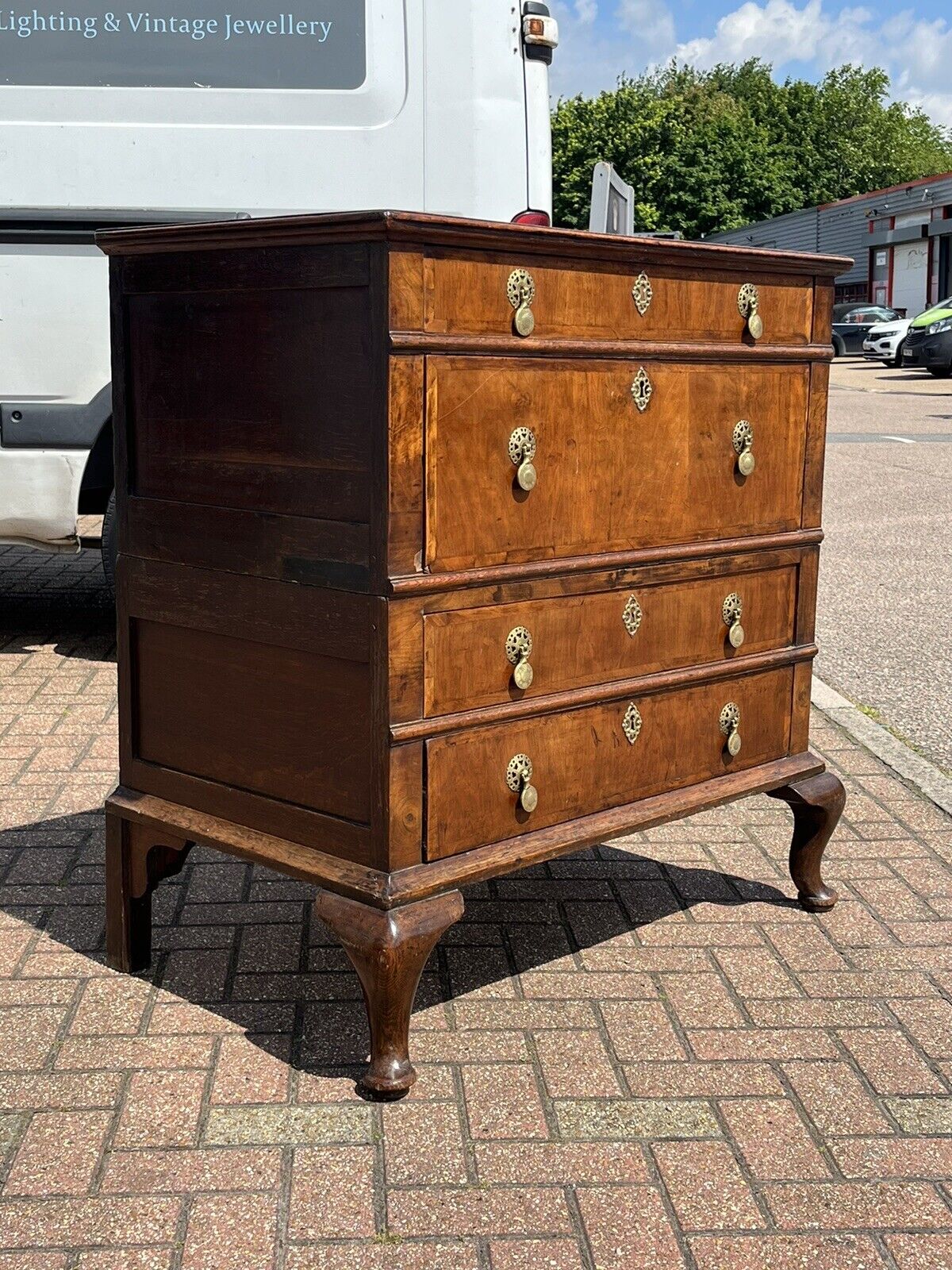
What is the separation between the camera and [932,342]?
26.5 metres

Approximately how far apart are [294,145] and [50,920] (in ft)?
10.7

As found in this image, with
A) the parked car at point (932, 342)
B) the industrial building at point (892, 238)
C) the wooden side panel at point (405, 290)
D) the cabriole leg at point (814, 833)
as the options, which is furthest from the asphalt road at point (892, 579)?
the industrial building at point (892, 238)

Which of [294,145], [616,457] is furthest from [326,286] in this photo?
[294,145]

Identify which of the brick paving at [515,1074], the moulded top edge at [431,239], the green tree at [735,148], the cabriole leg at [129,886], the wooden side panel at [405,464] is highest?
the green tree at [735,148]

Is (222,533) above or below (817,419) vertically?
below

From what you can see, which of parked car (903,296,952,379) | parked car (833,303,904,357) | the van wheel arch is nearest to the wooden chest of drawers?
the van wheel arch

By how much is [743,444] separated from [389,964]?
4.67 ft

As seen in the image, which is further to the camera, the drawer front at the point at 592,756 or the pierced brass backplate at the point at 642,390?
the pierced brass backplate at the point at 642,390

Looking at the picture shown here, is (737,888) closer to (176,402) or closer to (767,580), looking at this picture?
(767,580)

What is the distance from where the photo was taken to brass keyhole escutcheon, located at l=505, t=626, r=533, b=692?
2871mm

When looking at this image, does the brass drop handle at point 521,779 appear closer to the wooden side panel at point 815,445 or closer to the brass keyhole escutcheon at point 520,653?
the brass keyhole escutcheon at point 520,653

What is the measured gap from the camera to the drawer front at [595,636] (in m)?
2.78

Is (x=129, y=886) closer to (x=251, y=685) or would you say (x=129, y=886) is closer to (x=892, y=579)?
(x=251, y=685)

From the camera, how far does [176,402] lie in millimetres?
2980
